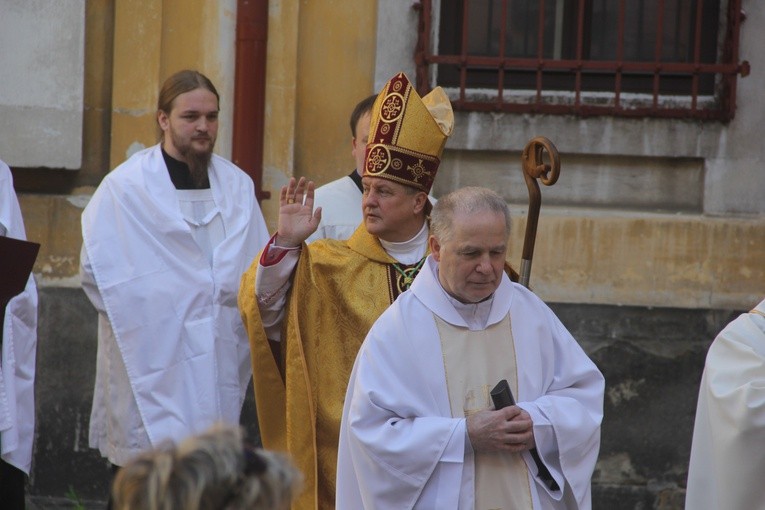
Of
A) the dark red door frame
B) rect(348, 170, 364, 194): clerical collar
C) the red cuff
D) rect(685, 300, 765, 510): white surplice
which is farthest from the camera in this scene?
the dark red door frame

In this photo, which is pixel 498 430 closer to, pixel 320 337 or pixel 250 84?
pixel 320 337

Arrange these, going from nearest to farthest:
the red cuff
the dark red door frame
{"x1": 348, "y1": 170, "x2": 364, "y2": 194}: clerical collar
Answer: the red cuff, {"x1": 348, "y1": 170, "x2": 364, "y2": 194}: clerical collar, the dark red door frame

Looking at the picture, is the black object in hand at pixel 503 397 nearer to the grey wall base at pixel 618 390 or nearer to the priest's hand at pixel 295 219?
the priest's hand at pixel 295 219

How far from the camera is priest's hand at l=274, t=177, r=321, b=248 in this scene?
16.7 ft

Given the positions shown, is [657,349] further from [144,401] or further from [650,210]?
[144,401]

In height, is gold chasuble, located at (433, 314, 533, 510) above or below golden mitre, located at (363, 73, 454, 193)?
below

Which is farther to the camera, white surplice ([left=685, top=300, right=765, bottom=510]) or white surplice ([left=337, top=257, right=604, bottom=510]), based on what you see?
white surplice ([left=685, top=300, right=765, bottom=510])

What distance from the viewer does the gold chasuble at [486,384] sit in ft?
14.2

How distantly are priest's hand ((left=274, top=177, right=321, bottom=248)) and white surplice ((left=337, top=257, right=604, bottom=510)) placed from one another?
0.67 m

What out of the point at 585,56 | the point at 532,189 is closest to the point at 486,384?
the point at 532,189

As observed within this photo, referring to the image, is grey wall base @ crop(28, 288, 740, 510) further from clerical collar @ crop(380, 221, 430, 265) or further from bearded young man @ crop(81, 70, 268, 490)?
clerical collar @ crop(380, 221, 430, 265)

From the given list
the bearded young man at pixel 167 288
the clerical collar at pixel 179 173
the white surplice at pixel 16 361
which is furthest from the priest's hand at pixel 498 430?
the white surplice at pixel 16 361

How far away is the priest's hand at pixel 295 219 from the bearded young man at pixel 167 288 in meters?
1.45

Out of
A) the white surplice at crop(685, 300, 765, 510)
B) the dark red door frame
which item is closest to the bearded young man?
→ the dark red door frame
